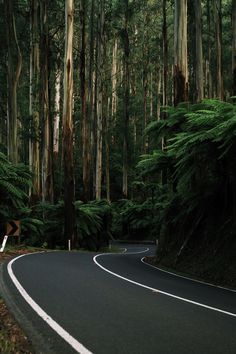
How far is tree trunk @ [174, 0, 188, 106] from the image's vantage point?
20953mm

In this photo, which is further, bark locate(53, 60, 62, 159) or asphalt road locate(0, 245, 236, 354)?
bark locate(53, 60, 62, 159)

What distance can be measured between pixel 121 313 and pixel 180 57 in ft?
49.3

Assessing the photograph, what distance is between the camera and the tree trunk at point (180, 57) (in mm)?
20953

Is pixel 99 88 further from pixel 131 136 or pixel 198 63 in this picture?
pixel 131 136

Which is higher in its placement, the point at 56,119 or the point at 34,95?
the point at 34,95

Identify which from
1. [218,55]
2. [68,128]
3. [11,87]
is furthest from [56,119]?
[68,128]

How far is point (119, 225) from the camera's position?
49.1 m

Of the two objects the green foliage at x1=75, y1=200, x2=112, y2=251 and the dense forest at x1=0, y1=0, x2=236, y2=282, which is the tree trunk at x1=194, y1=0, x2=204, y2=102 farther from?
the green foliage at x1=75, y1=200, x2=112, y2=251

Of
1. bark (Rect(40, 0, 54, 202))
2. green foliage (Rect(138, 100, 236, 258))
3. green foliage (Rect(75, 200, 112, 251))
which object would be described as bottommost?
green foliage (Rect(75, 200, 112, 251))

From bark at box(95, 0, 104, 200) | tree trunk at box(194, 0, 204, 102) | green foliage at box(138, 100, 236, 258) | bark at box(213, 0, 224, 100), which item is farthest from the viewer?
bark at box(95, 0, 104, 200)

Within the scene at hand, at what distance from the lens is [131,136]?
2457 inches

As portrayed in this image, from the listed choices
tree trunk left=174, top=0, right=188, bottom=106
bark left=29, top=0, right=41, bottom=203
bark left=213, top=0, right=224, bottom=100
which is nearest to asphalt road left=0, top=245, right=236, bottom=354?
tree trunk left=174, top=0, right=188, bottom=106

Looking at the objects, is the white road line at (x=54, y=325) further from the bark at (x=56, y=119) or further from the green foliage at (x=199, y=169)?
the bark at (x=56, y=119)

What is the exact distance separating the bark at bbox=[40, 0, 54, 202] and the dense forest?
0.07 m
